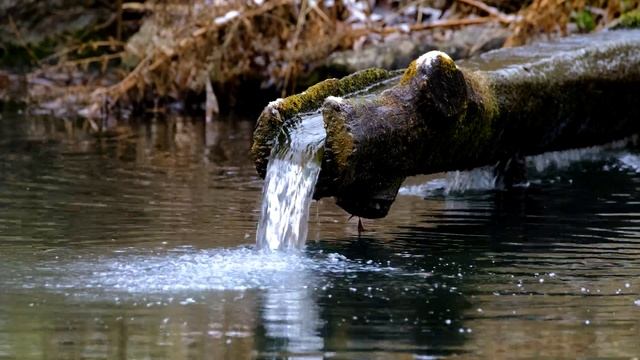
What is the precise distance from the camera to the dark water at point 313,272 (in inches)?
200

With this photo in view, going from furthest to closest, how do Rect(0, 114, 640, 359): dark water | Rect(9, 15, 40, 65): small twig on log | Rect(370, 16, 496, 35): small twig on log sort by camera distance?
Rect(9, 15, 40, 65): small twig on log < Rect(370, 16, 496, 35): small twig on log < Rect(0, 114, 640, 359): dark water

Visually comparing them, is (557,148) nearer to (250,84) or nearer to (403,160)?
(403,160)

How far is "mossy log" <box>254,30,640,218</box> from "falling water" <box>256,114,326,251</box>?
0.33 ft

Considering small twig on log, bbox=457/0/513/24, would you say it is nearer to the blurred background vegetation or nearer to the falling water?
the blurred background vegetation

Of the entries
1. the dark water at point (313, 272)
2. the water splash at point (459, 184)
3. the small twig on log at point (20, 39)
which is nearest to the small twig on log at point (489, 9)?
the dark water at point (313, 272)

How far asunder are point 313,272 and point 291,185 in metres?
0.94

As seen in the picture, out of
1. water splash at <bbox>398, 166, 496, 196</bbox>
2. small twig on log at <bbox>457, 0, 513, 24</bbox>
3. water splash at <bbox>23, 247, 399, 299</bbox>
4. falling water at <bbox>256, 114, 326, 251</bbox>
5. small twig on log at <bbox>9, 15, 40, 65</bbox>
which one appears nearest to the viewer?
water splash at <bbox>23, 247, 399, 299</bbox>

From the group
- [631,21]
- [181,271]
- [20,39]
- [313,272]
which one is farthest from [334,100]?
[20,39]

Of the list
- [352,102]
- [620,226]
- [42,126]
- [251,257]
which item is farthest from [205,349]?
[42,126]

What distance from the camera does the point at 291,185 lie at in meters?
7.42

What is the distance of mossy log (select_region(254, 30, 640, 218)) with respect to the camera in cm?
719

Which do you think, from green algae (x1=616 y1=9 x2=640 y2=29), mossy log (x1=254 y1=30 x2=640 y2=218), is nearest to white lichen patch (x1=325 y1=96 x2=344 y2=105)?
mossy log (x1=254 y1=30 x2=640 y2=218)

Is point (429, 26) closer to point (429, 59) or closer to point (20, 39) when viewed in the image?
point (20, 39)

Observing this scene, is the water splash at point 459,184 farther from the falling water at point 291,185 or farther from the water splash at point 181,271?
the water splash at point 181,271
